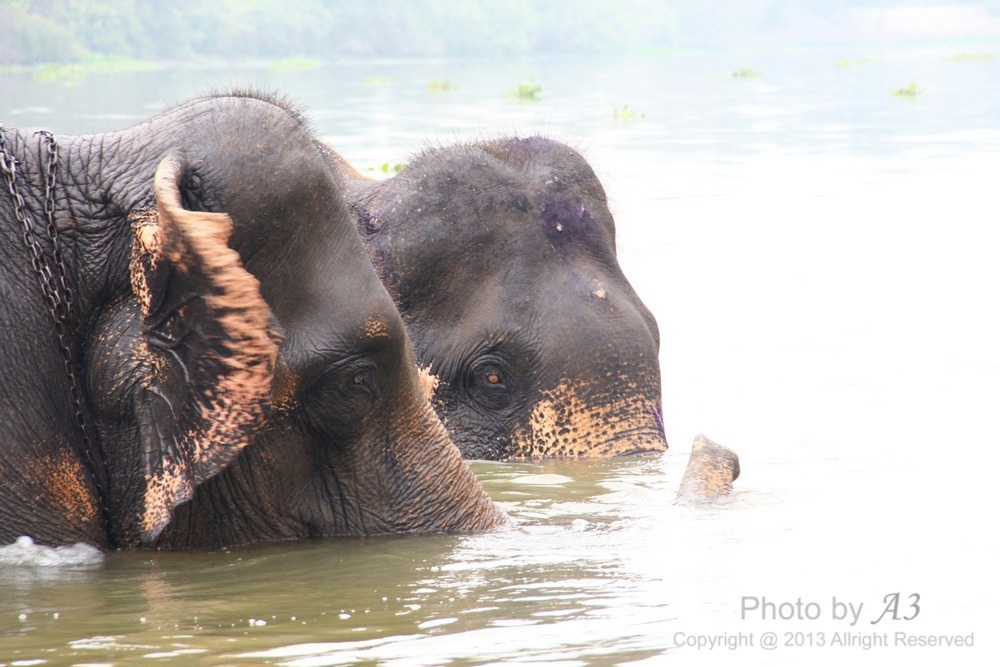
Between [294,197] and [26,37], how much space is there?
186 feet

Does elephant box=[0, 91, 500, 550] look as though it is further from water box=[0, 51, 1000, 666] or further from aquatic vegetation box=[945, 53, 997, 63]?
aquatic vegetation box=[945, 53, 997, 63]

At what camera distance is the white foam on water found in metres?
3.96

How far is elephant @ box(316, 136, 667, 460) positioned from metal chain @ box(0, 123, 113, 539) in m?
2.23

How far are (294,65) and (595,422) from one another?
6127 centimetres

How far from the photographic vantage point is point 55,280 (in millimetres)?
3951

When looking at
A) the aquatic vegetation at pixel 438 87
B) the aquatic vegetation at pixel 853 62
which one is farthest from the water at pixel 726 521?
the aquatic vegetation at pixel 853 62

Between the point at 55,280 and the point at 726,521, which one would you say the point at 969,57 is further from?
the point at 55,280

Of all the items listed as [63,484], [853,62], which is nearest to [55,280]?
[63,484]

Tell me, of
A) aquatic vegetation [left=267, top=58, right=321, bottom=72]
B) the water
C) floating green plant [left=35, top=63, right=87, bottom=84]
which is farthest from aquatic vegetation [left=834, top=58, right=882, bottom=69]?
the water

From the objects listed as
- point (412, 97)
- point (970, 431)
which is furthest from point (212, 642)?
point (412, 97)

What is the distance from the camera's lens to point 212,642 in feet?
11.7

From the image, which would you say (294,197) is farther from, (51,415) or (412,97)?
(412,97)

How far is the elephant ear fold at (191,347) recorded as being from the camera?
12.3ft

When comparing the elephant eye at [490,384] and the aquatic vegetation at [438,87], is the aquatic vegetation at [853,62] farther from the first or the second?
the elephant eye at [490,384]
